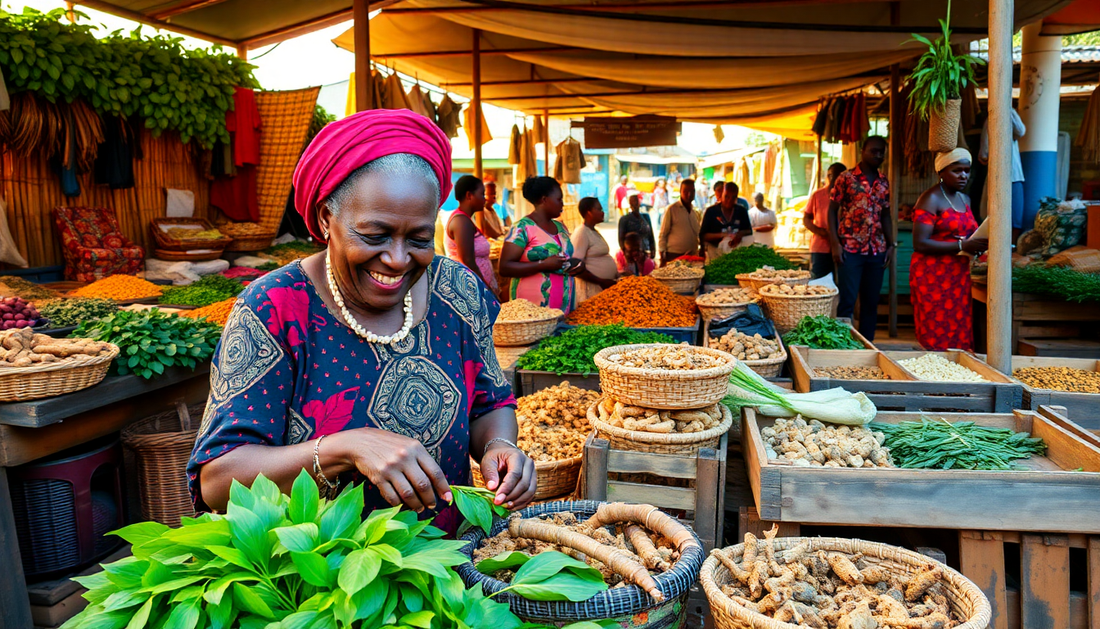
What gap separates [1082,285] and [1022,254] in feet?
7.31

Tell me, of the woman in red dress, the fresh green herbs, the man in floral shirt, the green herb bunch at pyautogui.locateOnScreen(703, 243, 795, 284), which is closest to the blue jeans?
the man in floral shirt

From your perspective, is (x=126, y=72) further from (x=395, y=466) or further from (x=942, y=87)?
(x=395, y=466)

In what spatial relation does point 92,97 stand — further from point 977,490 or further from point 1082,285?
point 1082,285

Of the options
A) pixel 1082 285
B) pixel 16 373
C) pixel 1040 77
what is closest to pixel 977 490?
pixel 16 373

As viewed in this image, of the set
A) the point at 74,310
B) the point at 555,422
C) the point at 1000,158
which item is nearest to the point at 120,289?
the point at 74,310

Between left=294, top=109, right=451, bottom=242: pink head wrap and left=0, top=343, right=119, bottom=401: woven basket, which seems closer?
left=294, top=109, right=451, bottom=242: pink head wrap

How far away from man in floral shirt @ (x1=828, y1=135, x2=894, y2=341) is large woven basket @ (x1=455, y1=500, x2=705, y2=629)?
546cm

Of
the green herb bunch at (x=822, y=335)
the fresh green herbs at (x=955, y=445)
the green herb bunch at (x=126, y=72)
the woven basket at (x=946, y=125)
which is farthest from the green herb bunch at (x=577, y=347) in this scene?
the green herb bunch at (x=126, y=72)

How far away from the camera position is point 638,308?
5188mm

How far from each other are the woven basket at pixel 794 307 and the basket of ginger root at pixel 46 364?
3.67 m

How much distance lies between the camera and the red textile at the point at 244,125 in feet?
25.2

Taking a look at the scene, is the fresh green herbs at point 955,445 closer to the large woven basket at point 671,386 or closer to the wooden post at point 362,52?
the large woven basket at point 671,386

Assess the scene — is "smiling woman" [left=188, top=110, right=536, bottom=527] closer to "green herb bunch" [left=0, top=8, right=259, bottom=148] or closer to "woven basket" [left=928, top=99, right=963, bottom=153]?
"woven basket" [left=928, top=99, right=963, bottom=153]

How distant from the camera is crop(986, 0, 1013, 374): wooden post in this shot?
10.3ft
